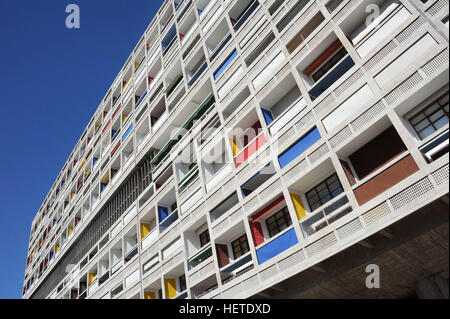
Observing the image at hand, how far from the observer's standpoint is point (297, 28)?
1419cm

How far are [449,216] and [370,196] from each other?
74.1 inches

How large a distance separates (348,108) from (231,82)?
274 inches

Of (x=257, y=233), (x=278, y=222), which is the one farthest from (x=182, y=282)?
(x=278, y=222)

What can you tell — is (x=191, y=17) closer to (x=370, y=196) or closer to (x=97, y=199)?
(x=97, y=199)

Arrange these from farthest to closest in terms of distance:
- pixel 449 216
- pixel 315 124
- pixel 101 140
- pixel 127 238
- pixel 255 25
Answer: pixel 101 140
pixel 127 238
pixel 255 25
pixel 315 124
pixel 449 216

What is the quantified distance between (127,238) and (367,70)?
1711 cm

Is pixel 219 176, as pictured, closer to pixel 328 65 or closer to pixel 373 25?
pixel 328 65

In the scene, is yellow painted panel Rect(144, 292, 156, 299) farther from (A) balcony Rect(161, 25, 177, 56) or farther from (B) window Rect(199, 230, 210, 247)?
(A) balcony Rect(161, 25, 177, 56)

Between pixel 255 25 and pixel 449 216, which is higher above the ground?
pixel 255 25

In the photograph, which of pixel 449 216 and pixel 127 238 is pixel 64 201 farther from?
pixel 449 216
